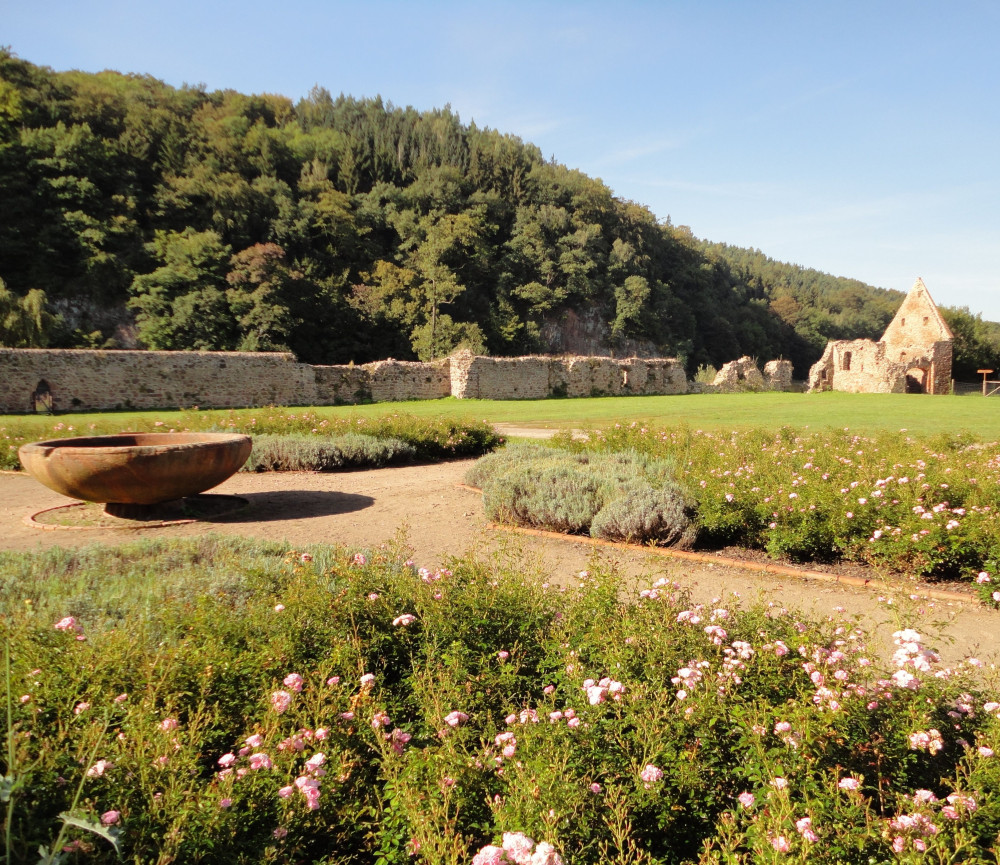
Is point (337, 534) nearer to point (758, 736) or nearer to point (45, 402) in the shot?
point (758, 736)

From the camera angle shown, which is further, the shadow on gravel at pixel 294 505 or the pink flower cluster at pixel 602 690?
the shadow on gravel at pixel 294 505

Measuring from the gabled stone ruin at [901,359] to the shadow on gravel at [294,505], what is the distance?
1453 inches

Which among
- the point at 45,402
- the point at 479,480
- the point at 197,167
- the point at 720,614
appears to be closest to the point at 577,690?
the point at 720,614

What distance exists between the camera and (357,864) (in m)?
1.98

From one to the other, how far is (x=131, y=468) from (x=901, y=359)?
47280 millimetres

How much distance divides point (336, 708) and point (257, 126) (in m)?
63.4

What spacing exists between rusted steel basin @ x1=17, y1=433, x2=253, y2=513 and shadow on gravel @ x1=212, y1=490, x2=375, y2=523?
0.58m

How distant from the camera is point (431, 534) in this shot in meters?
6.12

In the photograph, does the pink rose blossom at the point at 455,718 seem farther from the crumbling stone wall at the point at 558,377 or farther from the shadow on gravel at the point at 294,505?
the crumbling stone wall at the point at 558,377

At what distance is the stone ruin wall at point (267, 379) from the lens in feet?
64.6

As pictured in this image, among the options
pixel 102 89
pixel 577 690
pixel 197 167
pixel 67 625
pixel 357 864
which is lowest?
pixel 357 864

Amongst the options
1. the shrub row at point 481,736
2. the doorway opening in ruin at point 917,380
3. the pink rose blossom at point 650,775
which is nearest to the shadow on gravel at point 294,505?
the shrub row at point 481,736

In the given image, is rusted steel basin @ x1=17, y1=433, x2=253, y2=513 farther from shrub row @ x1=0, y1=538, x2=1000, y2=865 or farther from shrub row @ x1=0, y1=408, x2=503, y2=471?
shrub row @ x1=0, y1=408, x2=503, y2=471

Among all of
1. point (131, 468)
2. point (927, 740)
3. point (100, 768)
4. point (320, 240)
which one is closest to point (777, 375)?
point (320, 240)
